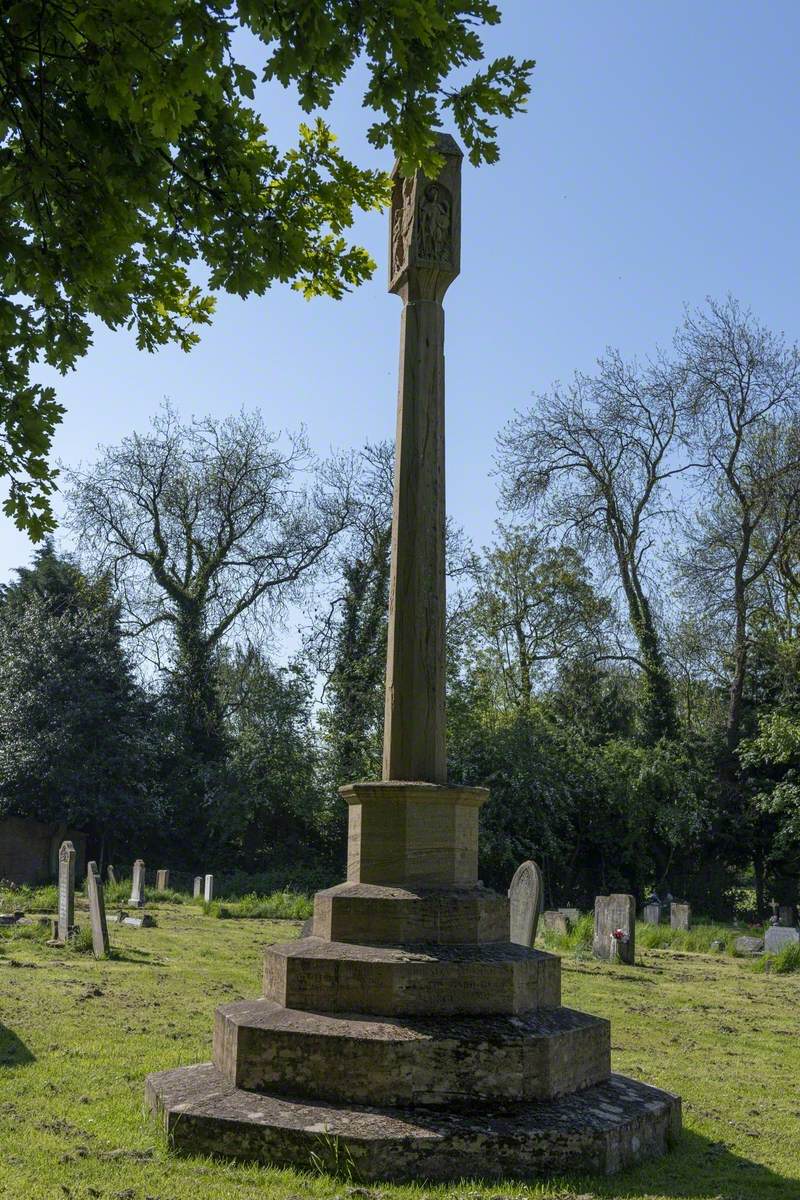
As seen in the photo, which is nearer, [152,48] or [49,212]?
[152,48]

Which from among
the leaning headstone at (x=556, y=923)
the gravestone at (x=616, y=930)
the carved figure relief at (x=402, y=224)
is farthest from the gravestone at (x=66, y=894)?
the carved figure relief at (x=402, y=224)

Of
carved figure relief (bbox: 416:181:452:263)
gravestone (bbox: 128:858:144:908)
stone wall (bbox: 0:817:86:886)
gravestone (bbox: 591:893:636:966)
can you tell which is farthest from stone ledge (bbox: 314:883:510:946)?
stone wall (bbox: 0:817:86:886)

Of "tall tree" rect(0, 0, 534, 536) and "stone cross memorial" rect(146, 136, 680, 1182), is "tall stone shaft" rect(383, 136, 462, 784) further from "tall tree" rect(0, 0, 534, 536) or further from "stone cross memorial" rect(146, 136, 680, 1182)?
"tall tree" rect(0, 0, 534, 536)

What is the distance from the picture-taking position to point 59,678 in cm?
3197

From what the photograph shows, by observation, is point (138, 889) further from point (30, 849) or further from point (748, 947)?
point (748, 947)

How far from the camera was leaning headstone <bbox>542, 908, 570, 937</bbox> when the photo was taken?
765 inches

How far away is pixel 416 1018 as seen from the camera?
575cm

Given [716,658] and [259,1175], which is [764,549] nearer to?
[716,658]

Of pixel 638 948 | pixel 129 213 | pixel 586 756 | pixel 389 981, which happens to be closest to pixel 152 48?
pixel 129 213

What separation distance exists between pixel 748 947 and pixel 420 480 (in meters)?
15.0

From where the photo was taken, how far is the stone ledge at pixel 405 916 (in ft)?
20.0

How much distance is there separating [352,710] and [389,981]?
27023 mm

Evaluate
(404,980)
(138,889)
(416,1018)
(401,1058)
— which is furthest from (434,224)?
(138,889)

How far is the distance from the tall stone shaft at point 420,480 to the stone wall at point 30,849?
A: 2504 cm
